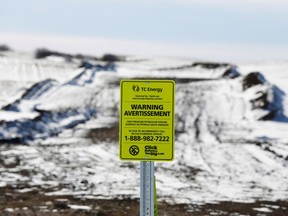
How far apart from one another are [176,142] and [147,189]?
41.6 feet

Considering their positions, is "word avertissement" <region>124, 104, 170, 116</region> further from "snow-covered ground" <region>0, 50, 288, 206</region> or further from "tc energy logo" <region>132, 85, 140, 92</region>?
"snow-covered ground" <region>0, 50, 288, 206</region>

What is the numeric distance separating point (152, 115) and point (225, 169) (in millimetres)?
9645

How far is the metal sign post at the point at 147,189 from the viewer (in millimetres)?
4090

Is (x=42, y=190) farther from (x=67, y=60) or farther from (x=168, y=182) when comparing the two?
(x=67, y=60)

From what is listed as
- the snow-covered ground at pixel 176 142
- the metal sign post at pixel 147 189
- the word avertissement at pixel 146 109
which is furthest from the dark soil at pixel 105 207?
the word avertissement at pixel 146 109

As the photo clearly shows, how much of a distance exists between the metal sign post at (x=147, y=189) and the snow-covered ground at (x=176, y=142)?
6460mm

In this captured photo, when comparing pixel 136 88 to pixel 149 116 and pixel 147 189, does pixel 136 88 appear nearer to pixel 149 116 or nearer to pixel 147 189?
pixel 149 116

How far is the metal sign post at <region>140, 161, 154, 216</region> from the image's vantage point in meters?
4.09

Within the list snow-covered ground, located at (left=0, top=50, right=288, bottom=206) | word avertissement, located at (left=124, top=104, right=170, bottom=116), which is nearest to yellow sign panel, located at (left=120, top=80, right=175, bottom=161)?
word avertissement, located at (left=124, top=104, right=170, bottom=116)

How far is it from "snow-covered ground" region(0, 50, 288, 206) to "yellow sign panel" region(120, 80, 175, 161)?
663 centimetres

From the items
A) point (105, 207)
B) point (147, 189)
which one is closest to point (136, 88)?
point (147, 189)

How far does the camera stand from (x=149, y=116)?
3.97m

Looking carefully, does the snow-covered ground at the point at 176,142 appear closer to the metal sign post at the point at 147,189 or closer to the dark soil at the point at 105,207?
the dark soil at the point at 105,207

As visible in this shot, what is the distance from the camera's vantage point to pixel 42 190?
36.3 ft
